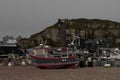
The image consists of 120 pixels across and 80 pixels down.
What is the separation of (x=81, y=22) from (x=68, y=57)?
108960 mm

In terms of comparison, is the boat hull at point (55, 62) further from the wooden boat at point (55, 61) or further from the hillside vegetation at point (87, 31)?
Answer: the hillside vegetation at point (87, 31)

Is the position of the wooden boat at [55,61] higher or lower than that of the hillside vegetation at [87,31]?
lower

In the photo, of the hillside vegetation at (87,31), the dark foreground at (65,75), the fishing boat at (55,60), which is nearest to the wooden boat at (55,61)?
the fishing boat at (55,60)

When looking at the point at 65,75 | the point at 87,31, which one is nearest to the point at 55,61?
the point at 65,75

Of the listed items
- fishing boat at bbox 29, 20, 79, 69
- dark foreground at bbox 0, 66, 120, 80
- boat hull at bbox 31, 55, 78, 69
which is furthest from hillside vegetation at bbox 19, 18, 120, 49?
dark foreground at bbox 0, 66, 120, 80

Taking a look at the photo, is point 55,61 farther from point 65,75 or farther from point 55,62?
point 65,75

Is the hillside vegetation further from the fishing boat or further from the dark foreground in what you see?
the dark foreground

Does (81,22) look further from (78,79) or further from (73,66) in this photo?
(78,79)

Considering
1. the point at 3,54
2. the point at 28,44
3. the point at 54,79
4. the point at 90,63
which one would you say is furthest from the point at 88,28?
the point at 54,79

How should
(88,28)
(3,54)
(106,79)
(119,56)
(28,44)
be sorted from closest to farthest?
1. (106,79)
2. (119,56)
3. (3,54)
4. (28,44)
5. (88,28)

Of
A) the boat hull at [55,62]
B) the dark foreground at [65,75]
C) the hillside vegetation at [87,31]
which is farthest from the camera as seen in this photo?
the hillside vegetation at [87,31]

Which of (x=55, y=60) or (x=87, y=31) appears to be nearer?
(x=55, y=60)

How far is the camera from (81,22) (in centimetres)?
16325

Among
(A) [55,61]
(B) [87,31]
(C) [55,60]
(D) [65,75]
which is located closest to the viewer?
(D) [65,75]
